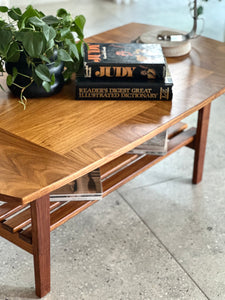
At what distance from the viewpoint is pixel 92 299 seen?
1.43m

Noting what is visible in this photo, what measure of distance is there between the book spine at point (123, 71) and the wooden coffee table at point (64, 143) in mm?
85

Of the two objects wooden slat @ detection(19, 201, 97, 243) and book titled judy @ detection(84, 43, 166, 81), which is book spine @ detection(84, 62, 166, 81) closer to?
book titled judy @ detection(84, 43, 166, 81)

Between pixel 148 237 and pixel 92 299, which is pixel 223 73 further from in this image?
pixel 92 299

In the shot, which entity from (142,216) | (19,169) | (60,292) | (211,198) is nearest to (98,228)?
(142,216)

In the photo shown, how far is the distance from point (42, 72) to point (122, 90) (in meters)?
0.27

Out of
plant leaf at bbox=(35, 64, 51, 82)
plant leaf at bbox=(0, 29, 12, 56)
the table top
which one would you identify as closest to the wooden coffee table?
the table top

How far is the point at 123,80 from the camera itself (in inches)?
59.4

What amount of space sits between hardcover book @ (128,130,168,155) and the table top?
8.5 inches

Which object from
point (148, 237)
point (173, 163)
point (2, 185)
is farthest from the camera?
point (173, 163)

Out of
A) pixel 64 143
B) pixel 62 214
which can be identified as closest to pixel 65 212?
pixel 62 214

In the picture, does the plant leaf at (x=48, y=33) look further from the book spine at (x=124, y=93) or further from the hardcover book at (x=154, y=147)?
the hardcover book at (x=154, y=147)

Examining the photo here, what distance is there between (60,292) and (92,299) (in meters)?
0.10

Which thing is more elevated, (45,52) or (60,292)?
(45,52)

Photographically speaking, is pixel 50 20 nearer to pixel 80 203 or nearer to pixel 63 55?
pixel 63 55
